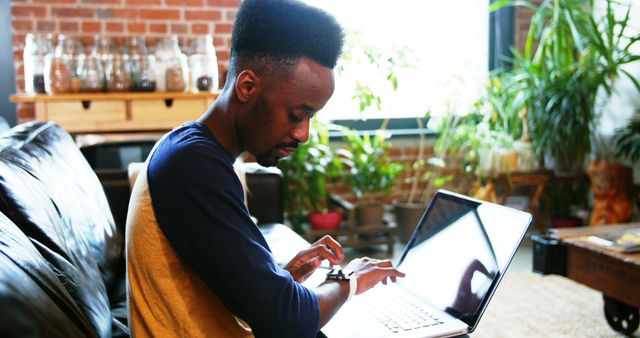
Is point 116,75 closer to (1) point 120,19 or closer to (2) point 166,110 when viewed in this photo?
(2) point 166,110

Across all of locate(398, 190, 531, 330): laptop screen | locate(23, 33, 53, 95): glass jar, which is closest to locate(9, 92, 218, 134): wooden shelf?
locate(23, 33, 53, 95): glass jar

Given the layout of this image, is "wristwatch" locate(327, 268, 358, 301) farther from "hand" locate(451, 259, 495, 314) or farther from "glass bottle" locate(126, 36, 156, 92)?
"glass bottle" locate(126, 36, 156, 92)

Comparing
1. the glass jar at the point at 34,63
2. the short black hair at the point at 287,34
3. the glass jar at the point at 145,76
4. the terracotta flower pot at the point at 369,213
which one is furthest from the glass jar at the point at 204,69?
the short black hair at the point at 287,34

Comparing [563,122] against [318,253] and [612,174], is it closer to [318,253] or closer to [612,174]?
[612,174]

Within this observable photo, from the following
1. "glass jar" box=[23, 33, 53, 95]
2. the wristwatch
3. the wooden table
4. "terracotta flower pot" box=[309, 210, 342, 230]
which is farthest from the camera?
"terracotta flower pot" box=[309, 210, 342, 230]

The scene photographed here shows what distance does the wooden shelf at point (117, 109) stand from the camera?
126 inches

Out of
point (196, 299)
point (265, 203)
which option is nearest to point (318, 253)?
point (196, 299)

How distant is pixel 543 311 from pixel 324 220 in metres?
1.34

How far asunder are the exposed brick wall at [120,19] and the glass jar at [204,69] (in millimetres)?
271

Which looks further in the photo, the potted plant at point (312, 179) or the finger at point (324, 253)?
the potted plant at point (312, 179)

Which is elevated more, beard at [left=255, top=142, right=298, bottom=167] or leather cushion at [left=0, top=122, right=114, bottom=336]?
beard at [left=255, top=142, right=298, bottom=167]

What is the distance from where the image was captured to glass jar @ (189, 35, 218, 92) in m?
Answer: 3.45

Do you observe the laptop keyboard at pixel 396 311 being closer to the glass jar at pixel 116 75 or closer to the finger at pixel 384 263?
the finger at pixel 384 263

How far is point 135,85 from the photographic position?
3.35 metres
